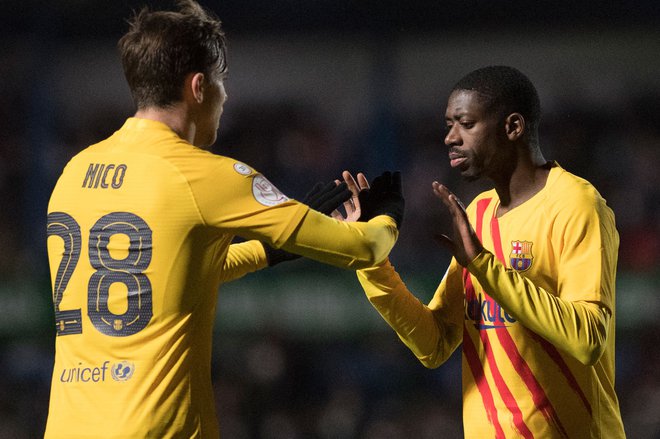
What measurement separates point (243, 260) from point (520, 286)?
3.24 feet

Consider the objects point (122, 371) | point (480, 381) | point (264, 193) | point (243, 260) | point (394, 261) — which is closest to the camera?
point (122, 371)

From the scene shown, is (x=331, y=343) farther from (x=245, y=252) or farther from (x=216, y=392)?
(x=245, y=252)

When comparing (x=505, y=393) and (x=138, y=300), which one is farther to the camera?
(x=505, y=393)

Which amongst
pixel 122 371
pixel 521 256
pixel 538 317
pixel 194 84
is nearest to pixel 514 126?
pixel 521 256

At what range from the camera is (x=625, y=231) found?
849 centimetres

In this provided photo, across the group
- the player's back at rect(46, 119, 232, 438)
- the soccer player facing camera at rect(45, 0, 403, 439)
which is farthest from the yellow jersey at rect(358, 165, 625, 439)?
the player's back at rect(46, 119, 232, 438)

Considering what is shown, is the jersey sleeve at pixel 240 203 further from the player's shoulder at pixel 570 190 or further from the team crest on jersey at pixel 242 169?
the player's shoulder at pixel 570 190

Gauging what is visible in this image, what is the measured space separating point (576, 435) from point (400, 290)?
0.74m

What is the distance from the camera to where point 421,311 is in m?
3.48

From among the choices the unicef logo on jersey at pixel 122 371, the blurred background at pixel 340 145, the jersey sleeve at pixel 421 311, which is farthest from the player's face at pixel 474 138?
the blurred background at pixel 340 145

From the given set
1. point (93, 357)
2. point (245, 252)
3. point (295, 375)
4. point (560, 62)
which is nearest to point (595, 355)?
point (245, 252)

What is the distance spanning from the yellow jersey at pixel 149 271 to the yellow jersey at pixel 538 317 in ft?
2.16

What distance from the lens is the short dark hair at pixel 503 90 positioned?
3.33 meters

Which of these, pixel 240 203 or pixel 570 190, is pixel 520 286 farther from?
pixel 240 203
